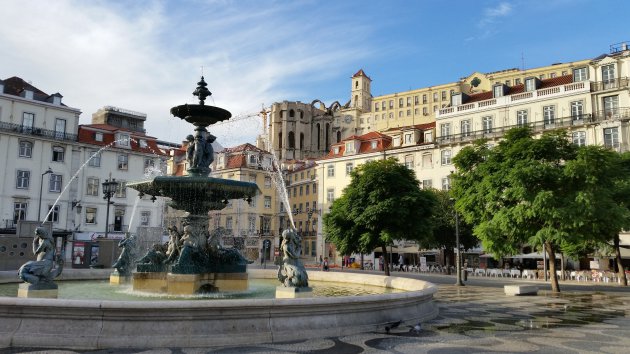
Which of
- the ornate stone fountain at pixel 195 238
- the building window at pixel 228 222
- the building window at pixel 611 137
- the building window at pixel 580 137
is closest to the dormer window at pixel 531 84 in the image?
the building window at pixel 580 137

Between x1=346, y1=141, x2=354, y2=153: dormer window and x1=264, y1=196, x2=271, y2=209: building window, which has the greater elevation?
x1=346, y1=141, x2=354, y2=153: dormer window

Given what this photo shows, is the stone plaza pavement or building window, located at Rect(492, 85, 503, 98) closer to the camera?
the stone plaza pavement

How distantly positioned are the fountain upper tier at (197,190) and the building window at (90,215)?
37281 millimetres

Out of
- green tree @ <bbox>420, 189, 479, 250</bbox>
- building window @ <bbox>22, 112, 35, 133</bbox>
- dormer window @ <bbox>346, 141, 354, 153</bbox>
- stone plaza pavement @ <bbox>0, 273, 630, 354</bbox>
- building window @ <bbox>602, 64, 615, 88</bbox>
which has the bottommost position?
stone plaza pavement @ <bbox>0, 273, 630, 354</bbox>

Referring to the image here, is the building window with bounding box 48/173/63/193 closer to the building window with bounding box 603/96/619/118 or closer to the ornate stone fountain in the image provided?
the ornate stone fountain

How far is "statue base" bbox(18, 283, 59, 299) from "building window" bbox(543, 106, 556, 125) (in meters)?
44.7

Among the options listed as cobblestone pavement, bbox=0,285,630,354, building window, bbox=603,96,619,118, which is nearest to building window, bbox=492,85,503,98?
building window, bbox=603,96,619,118

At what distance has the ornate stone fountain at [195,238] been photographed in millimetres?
Result: 14031

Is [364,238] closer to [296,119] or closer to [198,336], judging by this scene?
[198,336]

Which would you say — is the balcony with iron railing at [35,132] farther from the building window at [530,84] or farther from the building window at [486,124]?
the building window at [530,84]

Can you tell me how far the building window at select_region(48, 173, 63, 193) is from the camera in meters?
47.5

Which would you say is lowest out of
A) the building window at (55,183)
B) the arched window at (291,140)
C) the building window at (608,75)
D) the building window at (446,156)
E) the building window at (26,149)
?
the building window at (55,183)

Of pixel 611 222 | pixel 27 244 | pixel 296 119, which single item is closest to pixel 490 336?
pixel 611 222

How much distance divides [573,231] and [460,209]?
5332 mm
